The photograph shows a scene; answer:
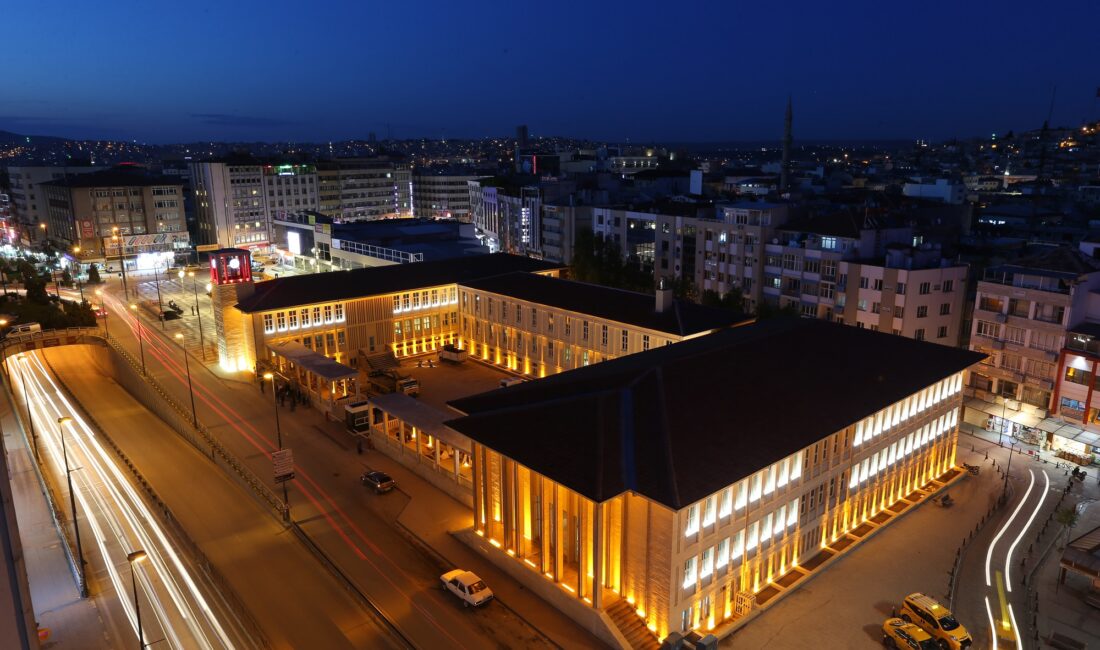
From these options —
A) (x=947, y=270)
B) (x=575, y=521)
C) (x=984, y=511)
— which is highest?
(x=947, y=270)

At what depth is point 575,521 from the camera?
108ft

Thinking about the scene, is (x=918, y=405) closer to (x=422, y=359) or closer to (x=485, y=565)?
(x=485, y=565)

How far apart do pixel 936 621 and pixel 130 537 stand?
4121 cm

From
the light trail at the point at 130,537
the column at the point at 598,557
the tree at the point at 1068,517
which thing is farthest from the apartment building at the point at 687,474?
the light trail at the point at 130,537

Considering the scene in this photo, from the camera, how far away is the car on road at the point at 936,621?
97.9 ft

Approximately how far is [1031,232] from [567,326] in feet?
246

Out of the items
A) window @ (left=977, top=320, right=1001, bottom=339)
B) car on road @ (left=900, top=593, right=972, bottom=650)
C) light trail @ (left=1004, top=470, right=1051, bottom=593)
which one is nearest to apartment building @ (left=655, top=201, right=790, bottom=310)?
window @ (left=977, top=320, right=1001, bottom=339)

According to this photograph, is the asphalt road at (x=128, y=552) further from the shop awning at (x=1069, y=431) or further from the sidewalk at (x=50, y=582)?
the shop awning at (x=1069, y=431)

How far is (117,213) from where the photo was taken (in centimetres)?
13525

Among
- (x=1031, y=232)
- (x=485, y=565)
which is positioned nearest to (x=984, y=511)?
(x=485, y=565)

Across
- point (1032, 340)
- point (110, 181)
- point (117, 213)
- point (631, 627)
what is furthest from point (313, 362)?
point (110, 181)

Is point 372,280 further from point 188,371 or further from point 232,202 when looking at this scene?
point 232,202

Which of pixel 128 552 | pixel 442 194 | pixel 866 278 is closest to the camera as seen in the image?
pixel 128 552

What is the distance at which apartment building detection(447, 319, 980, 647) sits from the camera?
30.4 metres
